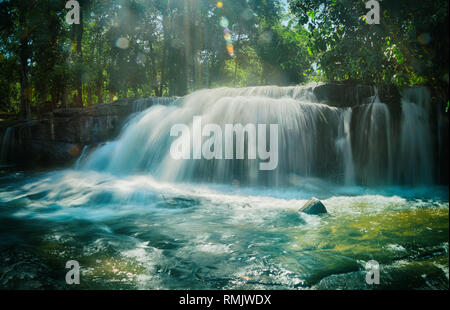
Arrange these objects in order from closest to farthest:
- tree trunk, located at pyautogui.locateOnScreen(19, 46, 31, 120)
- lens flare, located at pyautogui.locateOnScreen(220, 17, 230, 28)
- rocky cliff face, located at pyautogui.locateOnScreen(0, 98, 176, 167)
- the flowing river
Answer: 1. the flowing river
2. rocky cliff face, located at pyautogui.locateOnScreen(0, 98, 176, 167)
3. tree trunk, located at pyautogui.locateOnScreen(19, 46, 31, 120)
4. lens flare, located at pyautogui.locateOnScreen(220, 17, 230, 28)

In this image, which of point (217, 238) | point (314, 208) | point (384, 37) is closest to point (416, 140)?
point (384, 37)

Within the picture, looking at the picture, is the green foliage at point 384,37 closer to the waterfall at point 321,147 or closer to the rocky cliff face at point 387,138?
the rocky cliff face at point 387,138

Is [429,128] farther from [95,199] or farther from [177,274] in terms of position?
[95,199]

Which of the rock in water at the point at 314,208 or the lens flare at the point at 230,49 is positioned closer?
the rock in water at the point at 314,208

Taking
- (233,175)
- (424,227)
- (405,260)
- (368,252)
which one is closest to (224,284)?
(368,252)

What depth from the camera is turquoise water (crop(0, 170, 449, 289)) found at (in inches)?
134

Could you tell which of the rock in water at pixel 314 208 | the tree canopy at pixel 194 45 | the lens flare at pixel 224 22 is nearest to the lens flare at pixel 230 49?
the tree canopy at pixel 194 45

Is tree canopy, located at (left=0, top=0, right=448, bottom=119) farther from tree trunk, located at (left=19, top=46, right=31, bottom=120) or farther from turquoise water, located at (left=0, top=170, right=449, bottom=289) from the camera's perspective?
turquoise water, located at (left=0, top=170, right=449, bottom=289)

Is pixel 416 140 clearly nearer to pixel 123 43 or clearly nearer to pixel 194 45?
pixel 194 45

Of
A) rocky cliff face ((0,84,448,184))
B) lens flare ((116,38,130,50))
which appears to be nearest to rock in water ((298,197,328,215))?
rocky cliff face ((0,84,448,184))

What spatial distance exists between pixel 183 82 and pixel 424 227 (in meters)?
27.6

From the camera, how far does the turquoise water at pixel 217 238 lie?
340cm

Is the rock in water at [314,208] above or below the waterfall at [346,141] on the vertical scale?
below

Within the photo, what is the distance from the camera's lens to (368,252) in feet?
13.3
